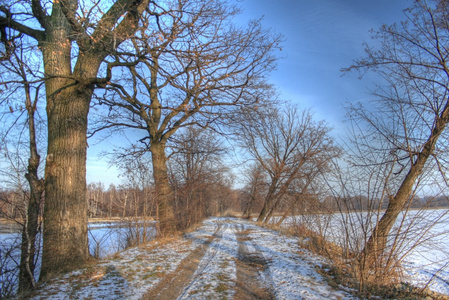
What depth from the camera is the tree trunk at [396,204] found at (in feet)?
14.1

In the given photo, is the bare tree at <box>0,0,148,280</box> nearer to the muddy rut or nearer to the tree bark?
the tree bark

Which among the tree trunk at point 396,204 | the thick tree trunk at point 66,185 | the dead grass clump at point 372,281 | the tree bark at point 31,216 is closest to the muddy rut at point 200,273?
the dead grass clump at point 372,281

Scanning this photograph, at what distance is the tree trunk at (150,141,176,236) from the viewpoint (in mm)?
10355

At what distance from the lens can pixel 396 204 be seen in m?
4.92

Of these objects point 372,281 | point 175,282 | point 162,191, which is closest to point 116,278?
point 175,282

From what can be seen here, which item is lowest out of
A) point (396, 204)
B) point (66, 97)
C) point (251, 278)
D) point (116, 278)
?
point (251, 278)

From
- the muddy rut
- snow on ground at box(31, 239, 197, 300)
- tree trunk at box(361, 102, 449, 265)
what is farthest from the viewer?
tree trunk at box(361, 102, 449, 265)

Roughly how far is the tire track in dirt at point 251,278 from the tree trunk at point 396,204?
1.69 metres

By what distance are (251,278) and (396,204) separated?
9.75ft

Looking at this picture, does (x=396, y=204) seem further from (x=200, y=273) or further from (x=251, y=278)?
(x=200, y=273)

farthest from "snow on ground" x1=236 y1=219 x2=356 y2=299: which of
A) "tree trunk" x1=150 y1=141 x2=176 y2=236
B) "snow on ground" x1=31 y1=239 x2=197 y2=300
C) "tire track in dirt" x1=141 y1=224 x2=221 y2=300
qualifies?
"tree trunk" x1=150 y1=141 x2=176 y2=236

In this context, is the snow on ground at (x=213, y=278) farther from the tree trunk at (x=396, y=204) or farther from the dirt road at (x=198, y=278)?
the tree trunk at (x=396, y=204)

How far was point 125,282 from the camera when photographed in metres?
4.46

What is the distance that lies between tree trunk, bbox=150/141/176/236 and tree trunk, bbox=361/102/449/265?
7.31 m
